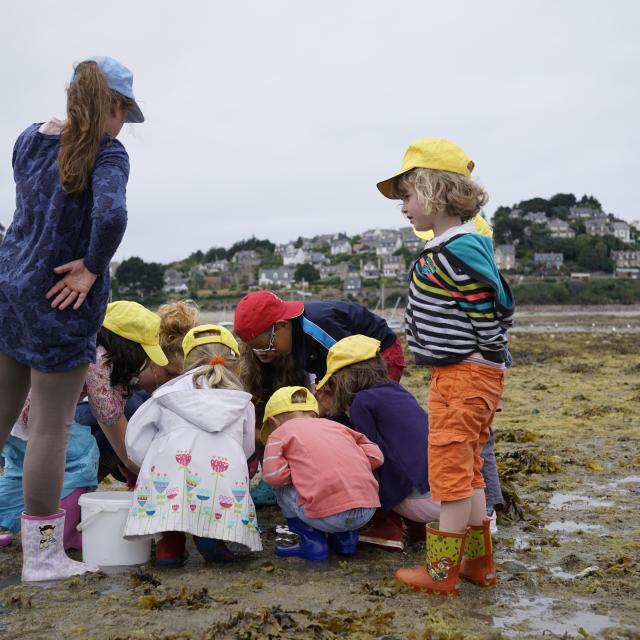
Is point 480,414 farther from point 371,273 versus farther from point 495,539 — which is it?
point 371,273

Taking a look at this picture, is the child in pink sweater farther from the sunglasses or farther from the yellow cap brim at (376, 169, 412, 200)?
the yellow cap brim at (376, 169, 412, 200)

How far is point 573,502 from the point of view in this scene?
450 cm

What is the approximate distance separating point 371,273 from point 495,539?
10837 centimetres

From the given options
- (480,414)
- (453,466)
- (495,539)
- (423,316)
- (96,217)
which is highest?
(96,217)

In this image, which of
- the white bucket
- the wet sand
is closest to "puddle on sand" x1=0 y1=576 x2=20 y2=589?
the wet sand

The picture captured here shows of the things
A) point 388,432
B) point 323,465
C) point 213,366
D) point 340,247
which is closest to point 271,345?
point 213,366

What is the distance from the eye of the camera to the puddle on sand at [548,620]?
261 cm

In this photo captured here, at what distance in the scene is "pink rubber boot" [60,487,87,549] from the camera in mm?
3795

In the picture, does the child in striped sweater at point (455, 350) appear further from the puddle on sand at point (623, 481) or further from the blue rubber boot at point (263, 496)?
the puddle on sand at point (623, 481)

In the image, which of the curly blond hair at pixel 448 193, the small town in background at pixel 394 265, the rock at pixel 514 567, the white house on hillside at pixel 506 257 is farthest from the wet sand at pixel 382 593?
the white house on hillside at pixel 506 257

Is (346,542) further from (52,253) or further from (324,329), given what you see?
(52,253)

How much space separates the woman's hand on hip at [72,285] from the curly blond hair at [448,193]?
139cm

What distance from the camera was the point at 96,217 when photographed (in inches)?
118

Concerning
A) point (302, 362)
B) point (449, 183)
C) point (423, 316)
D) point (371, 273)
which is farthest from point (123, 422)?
point (371, 273)
